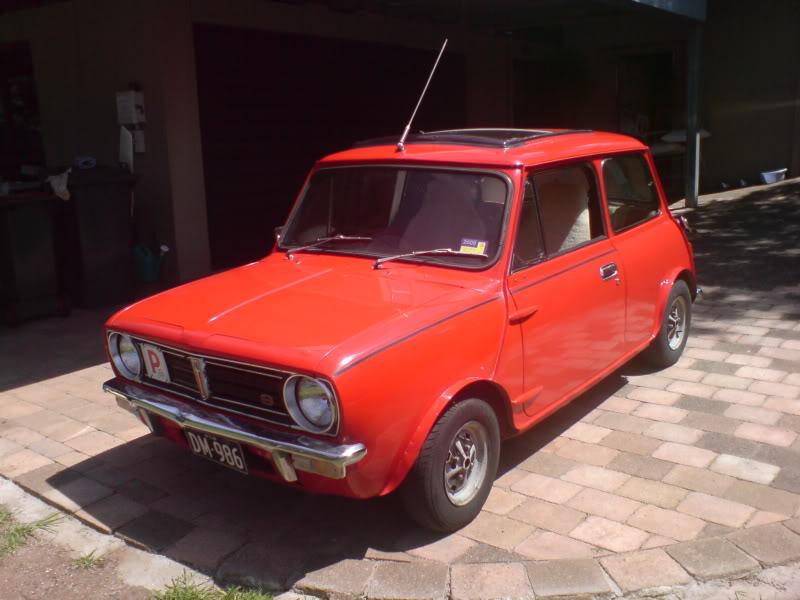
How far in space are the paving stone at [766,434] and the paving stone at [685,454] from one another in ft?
1.13

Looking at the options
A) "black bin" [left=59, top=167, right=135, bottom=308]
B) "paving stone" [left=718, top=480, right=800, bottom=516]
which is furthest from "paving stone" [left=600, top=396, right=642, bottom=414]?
"black bin" [left=59, top=167, right=135, bottom=308]

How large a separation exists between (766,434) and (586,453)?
3.48 ft

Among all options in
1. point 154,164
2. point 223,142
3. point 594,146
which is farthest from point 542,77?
point 594,146

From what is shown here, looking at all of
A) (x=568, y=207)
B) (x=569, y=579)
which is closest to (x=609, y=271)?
(x=568, y=207)

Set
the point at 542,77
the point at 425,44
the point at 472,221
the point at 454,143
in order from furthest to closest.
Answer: the point at 542,77, the point at 425,44, the point at 454,143, the point at 472,221

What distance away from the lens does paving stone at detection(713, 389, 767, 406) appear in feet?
15.9

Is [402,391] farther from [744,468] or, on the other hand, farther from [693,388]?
[693,388]

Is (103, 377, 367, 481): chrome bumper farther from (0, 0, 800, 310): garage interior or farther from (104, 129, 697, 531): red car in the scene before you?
(0, 0, 800, 310): garage interior

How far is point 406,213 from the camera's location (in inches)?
162

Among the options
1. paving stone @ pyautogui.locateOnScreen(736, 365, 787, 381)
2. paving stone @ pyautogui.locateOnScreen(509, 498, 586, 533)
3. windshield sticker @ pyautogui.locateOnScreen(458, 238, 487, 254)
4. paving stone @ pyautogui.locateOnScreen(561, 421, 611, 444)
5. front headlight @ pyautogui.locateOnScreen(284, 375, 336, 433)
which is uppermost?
windshield sticker @ pyautogui.locateOnScreen(458, 238, 487, 254)

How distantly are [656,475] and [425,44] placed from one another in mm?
9027

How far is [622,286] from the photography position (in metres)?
4.67

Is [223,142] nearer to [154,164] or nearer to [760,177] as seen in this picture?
[154,164]

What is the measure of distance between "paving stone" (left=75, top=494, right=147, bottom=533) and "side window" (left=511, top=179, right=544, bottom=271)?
228cm
